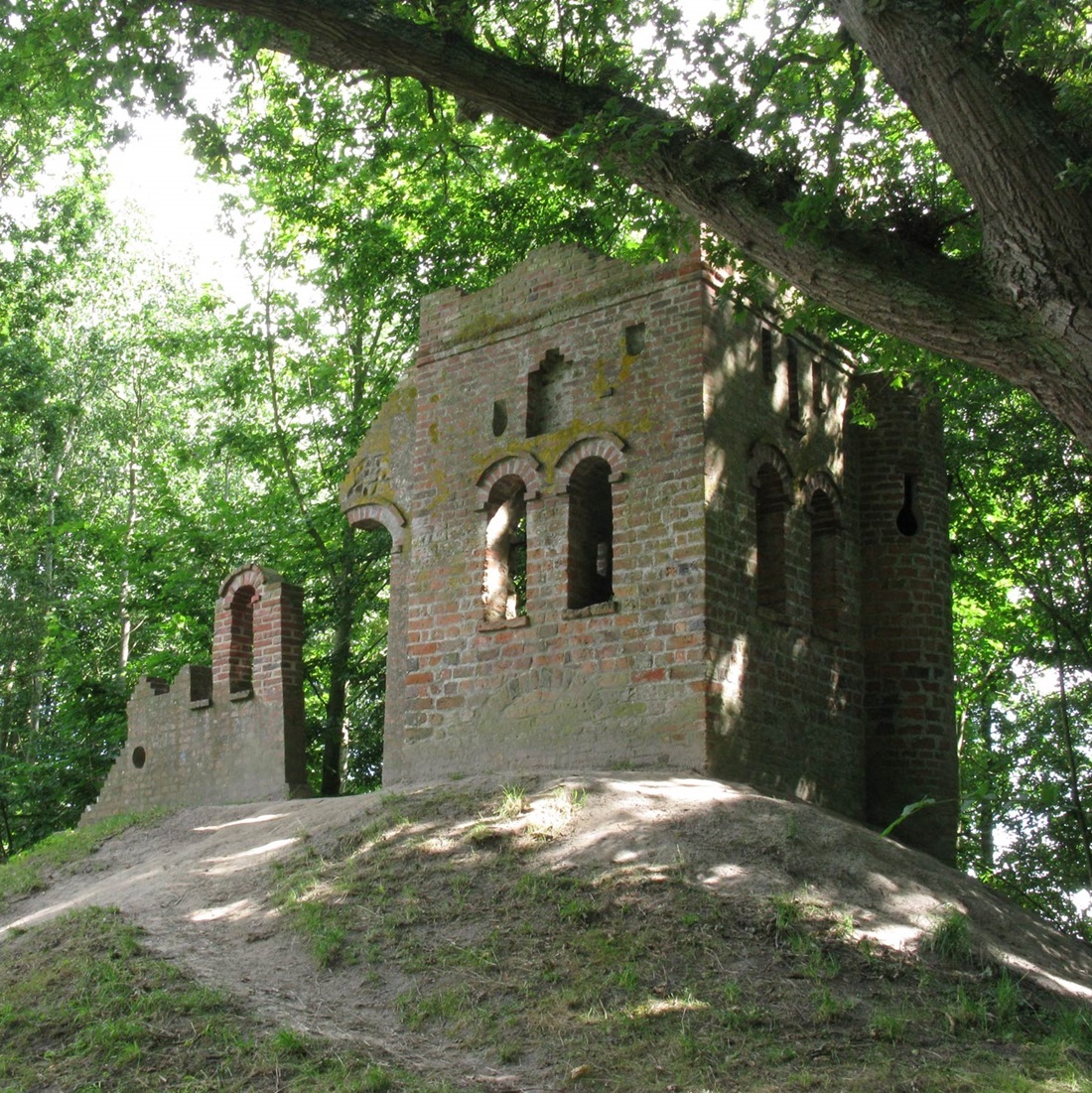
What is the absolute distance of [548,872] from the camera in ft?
27.9

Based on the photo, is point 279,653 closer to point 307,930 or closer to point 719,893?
point 307,930

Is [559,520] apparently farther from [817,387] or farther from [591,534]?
[817,387]

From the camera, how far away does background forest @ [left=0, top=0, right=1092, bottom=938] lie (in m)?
8.76

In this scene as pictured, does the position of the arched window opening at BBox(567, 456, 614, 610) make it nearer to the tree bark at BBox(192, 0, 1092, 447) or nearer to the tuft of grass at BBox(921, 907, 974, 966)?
the tree bark at BBox(192, 0, 1092, 447)

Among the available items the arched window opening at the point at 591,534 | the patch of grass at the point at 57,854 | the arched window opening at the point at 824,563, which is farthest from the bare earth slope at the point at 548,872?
the arched window opening at the point at 824,563

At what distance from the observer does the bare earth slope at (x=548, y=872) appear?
287 inches

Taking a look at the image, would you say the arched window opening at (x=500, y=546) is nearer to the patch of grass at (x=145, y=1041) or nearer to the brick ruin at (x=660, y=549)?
the brick ruin at (x=660, y=549)

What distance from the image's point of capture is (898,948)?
7551 mm

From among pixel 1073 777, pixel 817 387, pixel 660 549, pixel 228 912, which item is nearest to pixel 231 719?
pixel 228 912

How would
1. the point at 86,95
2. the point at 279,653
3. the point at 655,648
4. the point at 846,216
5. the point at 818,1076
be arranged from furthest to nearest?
the point at 279,653 → the point at 655,648 → the point at 86,95 → the point at 846,216 → the point at 818,1076

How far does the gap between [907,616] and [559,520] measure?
4.02 metres

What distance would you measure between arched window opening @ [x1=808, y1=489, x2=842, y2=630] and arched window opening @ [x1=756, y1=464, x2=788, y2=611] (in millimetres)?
614

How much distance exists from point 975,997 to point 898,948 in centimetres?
55

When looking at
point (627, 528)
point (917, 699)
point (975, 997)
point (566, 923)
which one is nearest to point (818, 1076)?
point (975, 997)
